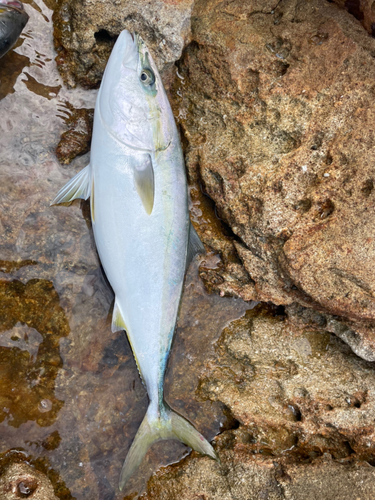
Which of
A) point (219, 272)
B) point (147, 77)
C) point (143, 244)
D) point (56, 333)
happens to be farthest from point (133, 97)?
point (56, 333)

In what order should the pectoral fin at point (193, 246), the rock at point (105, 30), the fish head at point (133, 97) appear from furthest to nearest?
the pectoral fin at point (193, 246) < the rock at point (105, 30) < the fish head at point (133, 97)

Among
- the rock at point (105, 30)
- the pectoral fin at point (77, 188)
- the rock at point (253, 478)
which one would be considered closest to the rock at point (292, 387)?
the rock at point (253, 478)

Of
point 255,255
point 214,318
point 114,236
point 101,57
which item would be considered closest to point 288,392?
point 214,318

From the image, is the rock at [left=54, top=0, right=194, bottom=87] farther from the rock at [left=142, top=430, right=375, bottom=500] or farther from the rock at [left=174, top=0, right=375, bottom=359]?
Result: the rock at [left=142, top=430, right=375, bottom=500]

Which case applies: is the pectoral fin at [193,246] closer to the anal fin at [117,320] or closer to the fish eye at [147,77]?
the anal fin at [117,320]

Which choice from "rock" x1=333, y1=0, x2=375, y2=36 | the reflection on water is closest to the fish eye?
"rock" x1=333, y1=0, x2=375, y2=36
